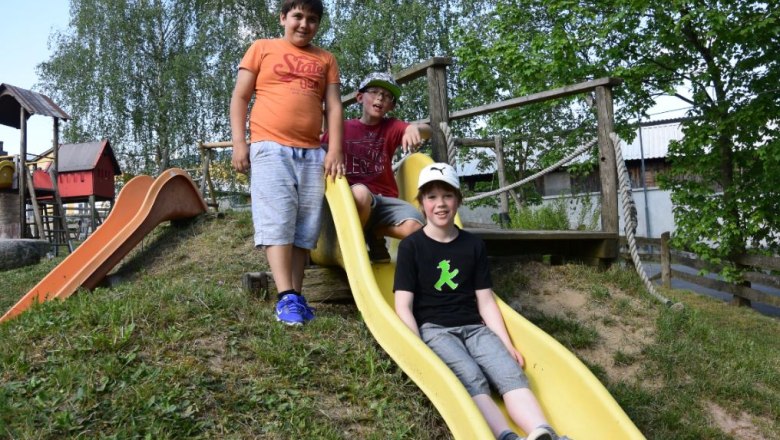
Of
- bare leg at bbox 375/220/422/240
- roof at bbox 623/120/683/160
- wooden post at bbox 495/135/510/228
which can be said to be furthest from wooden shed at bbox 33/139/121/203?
roof at bbox 623/120/683/160

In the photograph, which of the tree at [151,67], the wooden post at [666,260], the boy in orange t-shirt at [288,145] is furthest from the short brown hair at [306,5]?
the tree at [151,67]

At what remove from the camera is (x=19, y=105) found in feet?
40.0

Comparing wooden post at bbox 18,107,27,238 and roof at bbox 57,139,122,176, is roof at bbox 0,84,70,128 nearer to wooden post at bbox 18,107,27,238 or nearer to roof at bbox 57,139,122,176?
wooden post at bbox 18,107,27,238

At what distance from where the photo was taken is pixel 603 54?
36.8 feet

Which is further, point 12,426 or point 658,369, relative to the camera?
point 658,369

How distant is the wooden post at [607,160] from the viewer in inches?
212

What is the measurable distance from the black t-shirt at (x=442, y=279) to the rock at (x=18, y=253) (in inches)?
317

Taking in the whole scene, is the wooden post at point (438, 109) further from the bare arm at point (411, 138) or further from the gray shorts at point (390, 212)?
the gray shorts at point (390, 212)

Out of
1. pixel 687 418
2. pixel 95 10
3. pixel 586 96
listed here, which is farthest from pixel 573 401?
pixel 95 10

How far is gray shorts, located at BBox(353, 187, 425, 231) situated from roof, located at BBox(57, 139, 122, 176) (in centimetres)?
1623

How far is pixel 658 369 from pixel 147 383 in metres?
3.12

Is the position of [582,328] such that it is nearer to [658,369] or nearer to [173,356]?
[658,369]

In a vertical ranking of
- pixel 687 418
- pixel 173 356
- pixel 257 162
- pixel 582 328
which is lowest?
pixel 687 418

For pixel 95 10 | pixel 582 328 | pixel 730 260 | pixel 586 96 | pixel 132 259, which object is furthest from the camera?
pixel 95 10
